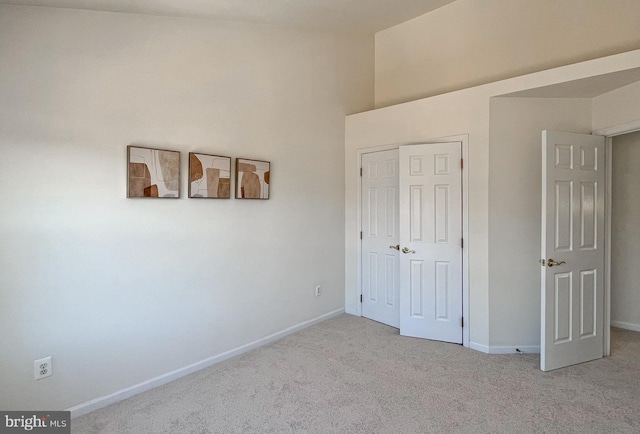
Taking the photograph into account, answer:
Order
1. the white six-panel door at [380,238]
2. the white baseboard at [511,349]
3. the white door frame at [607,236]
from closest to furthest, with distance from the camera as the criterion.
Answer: the white door frame at [607,236] → the white baseboard at [511,349] → the white six-panel door at [380,238]

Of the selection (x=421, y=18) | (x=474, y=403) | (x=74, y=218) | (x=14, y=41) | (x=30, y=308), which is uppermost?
(x=421, y=18)

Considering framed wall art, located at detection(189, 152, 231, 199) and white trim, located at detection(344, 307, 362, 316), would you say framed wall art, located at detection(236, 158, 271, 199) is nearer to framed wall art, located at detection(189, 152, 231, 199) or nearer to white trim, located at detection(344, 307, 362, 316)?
framed wall art, located at detection(189, 152, 231, 199)

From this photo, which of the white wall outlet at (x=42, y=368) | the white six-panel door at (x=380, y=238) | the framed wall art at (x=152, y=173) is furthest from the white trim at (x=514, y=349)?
the white wall outlet at (x=42, y=368)

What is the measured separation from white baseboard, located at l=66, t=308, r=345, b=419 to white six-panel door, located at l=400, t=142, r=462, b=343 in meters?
1.29

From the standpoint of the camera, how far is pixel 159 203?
2678mm

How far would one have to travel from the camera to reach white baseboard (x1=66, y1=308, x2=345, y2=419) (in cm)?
232

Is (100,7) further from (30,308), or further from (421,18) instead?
(421,18)

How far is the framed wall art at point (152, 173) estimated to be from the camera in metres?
2.47

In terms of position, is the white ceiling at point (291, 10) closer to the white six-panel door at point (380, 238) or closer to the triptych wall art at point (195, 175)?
the triptych wall art at point (195, 175)

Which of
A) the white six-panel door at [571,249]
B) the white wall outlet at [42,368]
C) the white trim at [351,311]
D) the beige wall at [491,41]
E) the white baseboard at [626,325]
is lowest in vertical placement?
the white baseboard at [626,325]

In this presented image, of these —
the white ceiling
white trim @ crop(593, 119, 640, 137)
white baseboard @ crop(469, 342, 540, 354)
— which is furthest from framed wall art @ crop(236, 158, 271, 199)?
white trim @ crop(593, 119, 640, 137)

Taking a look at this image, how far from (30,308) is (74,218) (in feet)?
1.96

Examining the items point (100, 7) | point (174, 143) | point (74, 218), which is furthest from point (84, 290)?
point (100, 7)

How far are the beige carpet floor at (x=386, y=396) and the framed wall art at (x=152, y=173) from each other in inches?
59.6
